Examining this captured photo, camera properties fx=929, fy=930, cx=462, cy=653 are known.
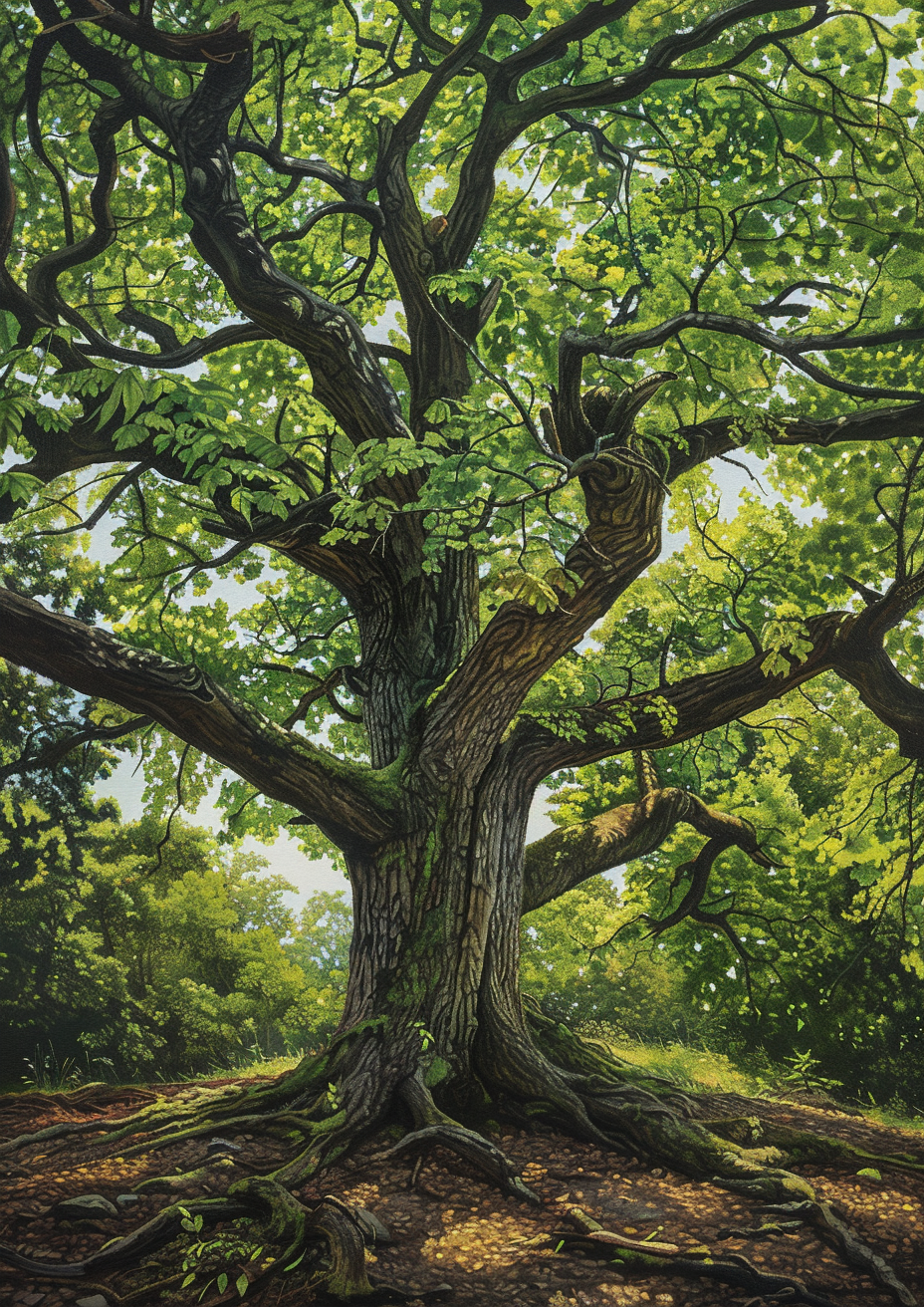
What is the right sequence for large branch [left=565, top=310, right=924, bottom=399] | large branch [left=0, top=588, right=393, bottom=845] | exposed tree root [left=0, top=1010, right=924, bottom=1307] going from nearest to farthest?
exposed tree root [left=0, top=1010, right=924, bottom=1307] → large branch [left=0, top=588, right=393, bottom=845] → large branch [left=565, top=310, right=924, bottom=399]

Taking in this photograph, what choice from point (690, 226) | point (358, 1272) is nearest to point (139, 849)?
point (358, 1272)

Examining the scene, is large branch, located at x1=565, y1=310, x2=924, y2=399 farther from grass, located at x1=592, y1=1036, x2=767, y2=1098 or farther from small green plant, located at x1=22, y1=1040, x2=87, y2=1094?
small green plant, located at x1=22, y1=1040, x2=87, y2=1094

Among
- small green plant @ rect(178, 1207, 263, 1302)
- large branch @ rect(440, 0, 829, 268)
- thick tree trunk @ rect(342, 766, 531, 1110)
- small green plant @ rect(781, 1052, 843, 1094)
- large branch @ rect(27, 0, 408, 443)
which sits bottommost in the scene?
small green plant @ rect(178, 1207, 263, 1302)

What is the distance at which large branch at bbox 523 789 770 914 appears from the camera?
682cm

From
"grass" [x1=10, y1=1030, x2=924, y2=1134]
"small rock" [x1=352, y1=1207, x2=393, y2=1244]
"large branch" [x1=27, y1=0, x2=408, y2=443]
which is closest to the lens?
"small rock" [x1=352, y1=1207, x2=393, y2=1244]

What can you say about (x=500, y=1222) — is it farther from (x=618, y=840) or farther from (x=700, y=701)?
(x=618, y=840)

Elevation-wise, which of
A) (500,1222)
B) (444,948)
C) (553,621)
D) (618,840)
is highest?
(553,621)

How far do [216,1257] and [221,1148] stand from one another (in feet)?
2.85

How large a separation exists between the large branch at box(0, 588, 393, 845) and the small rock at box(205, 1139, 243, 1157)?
5.35 ft

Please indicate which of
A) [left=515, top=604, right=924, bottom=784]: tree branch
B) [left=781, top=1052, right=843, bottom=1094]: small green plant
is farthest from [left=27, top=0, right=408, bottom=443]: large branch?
[left=781, top=1052, right=843, bottom=1094]: small green plant

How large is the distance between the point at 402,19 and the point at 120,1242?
25.0ft

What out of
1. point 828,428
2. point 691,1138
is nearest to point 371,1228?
point 691,1138

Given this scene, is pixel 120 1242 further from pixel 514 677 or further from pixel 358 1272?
pixel 514 677

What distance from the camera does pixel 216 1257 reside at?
3850mm
